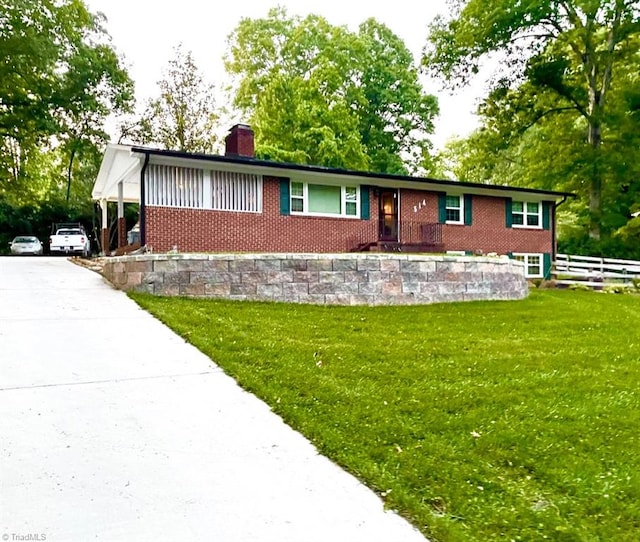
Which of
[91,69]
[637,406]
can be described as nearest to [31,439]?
[637,406]

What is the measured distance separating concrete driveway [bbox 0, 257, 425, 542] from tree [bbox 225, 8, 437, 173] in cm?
2208

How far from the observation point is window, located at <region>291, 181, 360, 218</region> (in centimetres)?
1398

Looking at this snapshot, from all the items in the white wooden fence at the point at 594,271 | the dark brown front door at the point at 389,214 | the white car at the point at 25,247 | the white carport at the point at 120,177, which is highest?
the white carport at the point at 120,177

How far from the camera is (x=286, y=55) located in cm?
2969

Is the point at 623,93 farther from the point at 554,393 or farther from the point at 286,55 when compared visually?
the point at 554,393

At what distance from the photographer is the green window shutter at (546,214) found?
18.5 meters

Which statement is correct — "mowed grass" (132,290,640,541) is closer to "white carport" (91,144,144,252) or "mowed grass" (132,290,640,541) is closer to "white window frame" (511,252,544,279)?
"white carport" (91,144,144,252)

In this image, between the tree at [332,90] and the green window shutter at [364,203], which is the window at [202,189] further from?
the tree at [332,90]

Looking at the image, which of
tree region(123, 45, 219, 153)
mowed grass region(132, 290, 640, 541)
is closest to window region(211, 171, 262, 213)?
mowed grass region(132, 290, 640, 541)

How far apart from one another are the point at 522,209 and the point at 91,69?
2083 cm

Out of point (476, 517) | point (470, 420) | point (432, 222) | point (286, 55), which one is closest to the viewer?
point (476, 517)

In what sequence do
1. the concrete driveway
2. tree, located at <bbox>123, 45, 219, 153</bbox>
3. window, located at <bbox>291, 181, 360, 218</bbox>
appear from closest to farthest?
the concrete driveway → window, located at <bbox>291, 181, 360, 218</bbox> → tree, located at <bbox>123, 45, 219, 153</bbox>

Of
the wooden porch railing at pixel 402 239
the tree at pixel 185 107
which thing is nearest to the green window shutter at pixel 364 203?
the wooden porch railing at pixel 402 239

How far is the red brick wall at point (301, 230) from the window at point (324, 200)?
10.5 inches
